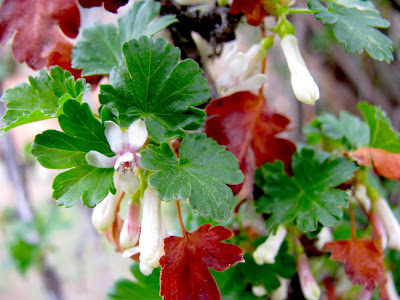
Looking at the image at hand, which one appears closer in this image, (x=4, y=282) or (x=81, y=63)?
(x=81, y=63)

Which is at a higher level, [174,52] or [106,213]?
[174,52]

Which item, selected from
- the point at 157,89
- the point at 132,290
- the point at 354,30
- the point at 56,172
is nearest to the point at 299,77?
the point at 354,30

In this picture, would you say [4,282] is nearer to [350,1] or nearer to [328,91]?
[328,91]

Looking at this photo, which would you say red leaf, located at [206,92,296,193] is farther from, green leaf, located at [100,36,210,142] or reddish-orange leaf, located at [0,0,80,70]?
reddish-orange leaf, located at [0,0,80,70]

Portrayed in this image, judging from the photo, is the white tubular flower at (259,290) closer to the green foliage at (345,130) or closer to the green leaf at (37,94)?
the green foliage at (345,130)

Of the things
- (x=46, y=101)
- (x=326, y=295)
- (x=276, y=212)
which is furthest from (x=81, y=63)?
(x=326, y=295)

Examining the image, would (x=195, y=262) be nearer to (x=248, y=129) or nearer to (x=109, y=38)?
(x=248, y=129)

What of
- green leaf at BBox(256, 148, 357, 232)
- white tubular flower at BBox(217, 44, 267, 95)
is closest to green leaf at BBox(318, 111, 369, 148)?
green leaf at BBox(256, 148, 357, 232)
